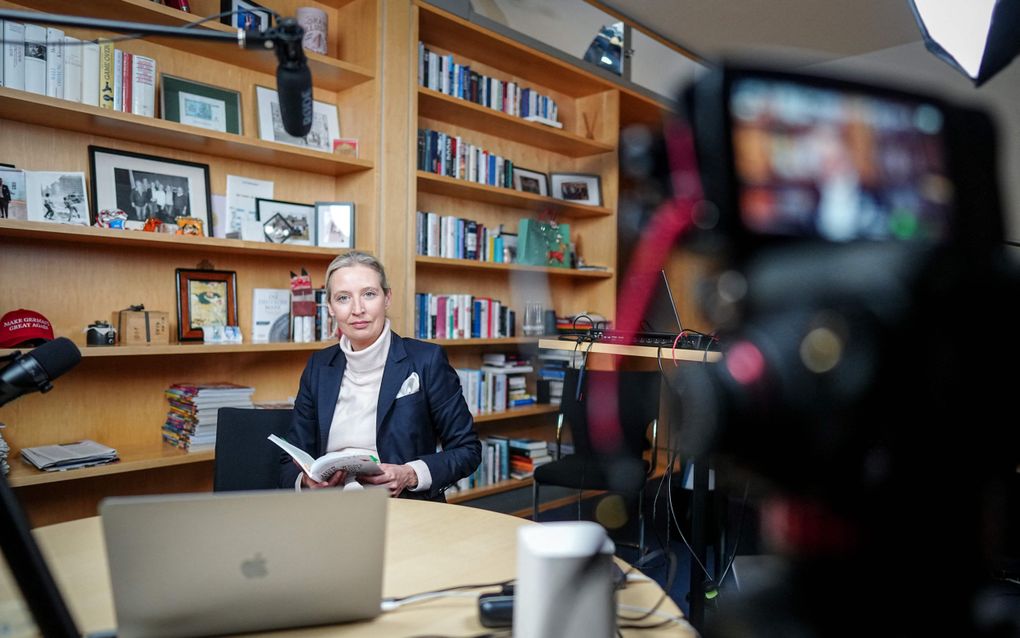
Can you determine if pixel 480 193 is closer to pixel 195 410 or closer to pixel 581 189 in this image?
pixel 581 189

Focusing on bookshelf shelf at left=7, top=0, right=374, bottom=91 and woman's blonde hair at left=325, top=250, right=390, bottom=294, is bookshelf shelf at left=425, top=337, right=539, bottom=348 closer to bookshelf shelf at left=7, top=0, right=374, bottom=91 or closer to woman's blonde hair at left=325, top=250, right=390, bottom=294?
Result: woman's blonde hair at left=325, top=250, right=390, bottom=294

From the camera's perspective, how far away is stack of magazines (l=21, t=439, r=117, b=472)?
2.04 m

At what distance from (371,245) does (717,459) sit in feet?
8.44

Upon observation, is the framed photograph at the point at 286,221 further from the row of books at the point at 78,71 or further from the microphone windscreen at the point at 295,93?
the microphone windscreen at the point at 295,93

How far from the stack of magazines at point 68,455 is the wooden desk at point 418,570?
921 mm

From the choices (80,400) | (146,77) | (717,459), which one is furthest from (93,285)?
(717,459)

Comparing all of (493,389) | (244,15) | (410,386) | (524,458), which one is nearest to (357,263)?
(410,386)

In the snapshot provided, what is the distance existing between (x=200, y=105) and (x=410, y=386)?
59.3 inches

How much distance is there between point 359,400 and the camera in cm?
195

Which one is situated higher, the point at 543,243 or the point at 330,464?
the point at 543,243

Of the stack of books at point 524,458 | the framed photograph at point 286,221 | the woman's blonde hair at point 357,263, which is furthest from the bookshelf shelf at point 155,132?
the stack of books at point 524,458

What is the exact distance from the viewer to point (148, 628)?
77 centimetres

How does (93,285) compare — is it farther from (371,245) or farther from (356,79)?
(356,79)

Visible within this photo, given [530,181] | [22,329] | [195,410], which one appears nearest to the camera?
[22,329]
